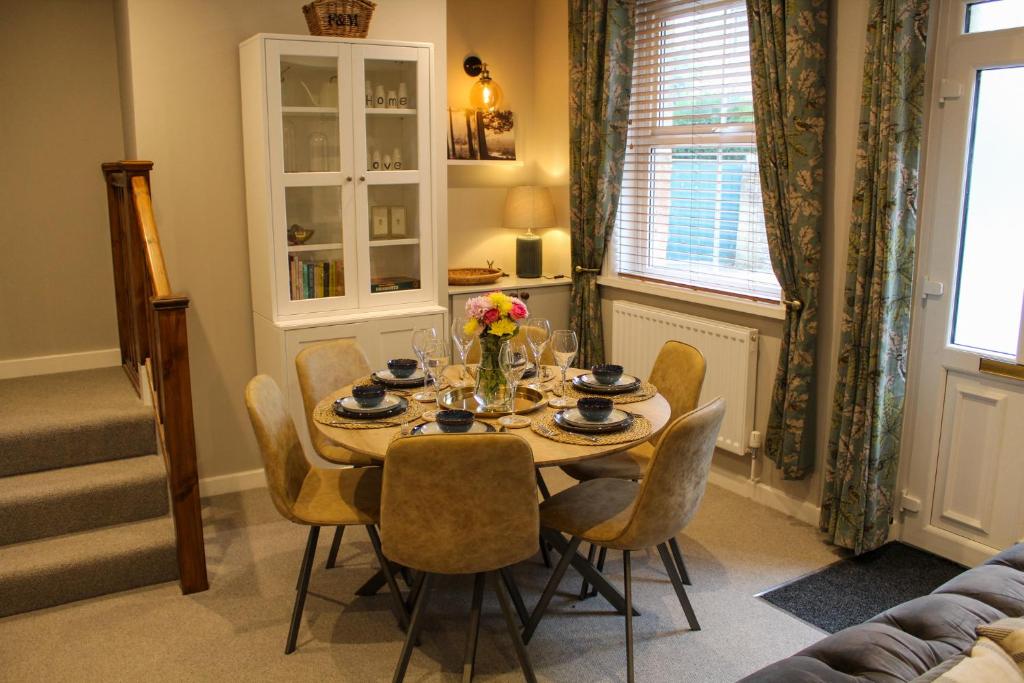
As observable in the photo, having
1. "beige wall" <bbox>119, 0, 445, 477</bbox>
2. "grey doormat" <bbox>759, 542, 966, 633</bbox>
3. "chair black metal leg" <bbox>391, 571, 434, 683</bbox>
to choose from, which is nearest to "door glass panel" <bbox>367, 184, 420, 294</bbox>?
"beige wall" <bbox>119, 0, 445, 477</bbox>

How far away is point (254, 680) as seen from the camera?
277 centimetres

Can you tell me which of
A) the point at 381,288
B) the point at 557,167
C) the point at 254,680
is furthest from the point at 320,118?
the point at 254,680

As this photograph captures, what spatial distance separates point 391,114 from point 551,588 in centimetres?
234

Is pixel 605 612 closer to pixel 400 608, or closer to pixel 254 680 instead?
pixel 400 608

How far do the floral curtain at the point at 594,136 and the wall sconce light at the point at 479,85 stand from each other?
1.58 feet

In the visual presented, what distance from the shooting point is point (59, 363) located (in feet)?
15.0

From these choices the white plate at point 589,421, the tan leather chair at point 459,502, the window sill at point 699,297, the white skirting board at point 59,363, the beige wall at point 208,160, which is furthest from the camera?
the white skirting board at point 59,363

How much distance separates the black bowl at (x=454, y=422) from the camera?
268 cm

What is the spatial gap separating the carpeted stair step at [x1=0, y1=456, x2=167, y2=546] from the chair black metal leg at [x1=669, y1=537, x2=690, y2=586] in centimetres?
202

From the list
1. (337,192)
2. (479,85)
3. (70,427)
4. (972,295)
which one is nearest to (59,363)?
(70,427)

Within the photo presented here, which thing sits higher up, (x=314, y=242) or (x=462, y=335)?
(x=314, y=242)

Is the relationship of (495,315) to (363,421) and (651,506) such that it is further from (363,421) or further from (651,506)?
(651,506)

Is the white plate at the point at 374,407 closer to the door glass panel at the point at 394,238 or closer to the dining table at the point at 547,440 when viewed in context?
the dining table at the point at 547,440

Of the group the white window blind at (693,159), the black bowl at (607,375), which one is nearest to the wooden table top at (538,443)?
the black bowl at (607,375)
